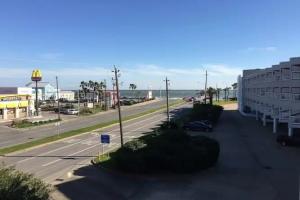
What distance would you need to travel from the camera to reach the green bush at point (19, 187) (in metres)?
14.4

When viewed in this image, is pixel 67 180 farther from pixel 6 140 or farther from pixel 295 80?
pixel 295 80

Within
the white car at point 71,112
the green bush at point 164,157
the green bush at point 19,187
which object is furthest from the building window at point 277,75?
the white car at point 71,112

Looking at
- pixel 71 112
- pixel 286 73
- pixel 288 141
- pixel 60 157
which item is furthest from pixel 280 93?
pixel 71 112

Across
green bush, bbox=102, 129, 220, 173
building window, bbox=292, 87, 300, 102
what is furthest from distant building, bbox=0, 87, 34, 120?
building window, bbox=292, 87, 300, 102

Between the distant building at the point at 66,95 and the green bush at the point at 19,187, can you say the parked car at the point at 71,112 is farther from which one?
the green bush at the point at 19,187

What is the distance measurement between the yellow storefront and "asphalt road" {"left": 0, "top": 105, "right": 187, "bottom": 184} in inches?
1159

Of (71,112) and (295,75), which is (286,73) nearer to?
(295,75)

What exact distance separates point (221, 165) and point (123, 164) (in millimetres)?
8601

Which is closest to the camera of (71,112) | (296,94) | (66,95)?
(296,94)

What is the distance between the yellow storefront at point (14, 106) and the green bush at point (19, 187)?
205ft

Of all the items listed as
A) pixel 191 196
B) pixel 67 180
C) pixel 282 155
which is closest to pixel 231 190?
pixel 191 196

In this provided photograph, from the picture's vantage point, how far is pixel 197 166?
1156 inches

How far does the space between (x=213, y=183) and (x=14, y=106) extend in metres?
60.0

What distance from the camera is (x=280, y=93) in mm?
50312
